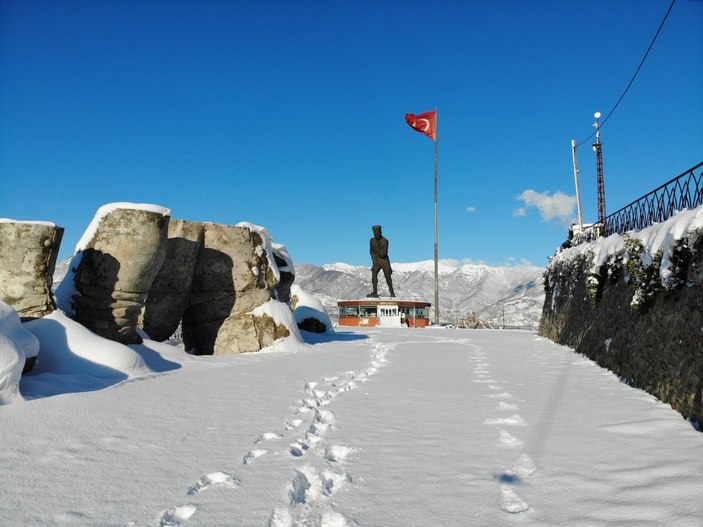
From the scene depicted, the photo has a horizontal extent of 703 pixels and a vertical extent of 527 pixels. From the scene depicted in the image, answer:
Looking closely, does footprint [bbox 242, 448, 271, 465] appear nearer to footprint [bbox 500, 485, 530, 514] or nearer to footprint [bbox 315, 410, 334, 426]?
footprint [bbox 315, 410, 334, 426]

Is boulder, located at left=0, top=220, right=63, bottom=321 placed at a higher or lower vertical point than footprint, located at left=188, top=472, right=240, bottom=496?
higher

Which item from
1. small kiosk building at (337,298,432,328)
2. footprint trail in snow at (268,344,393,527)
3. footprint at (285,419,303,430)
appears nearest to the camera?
footprint trail in snow at (268,344,393,527)

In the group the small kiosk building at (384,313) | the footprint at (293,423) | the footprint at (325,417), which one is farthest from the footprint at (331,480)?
the small kiosk building at (384,313)

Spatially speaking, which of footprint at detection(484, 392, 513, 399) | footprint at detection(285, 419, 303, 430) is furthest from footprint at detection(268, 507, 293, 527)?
footprint at detection(484, 392, 513, 399)

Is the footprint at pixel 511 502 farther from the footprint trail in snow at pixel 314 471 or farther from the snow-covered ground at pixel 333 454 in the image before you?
the footprint trail in snow at pixel 314 471

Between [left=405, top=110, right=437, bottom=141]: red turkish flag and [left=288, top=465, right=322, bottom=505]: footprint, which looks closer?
[left=288, top=465, right=322, bottom=505]: footprint

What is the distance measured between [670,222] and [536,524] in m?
4.74

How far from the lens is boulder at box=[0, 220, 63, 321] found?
5.50 meters

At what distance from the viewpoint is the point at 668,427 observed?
3.67 m

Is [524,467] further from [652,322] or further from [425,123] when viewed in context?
[425,123]

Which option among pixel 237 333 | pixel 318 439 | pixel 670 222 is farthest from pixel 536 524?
pixel 237 333

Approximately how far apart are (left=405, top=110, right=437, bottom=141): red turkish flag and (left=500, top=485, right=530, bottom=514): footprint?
2538cm

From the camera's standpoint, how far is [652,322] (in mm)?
5445

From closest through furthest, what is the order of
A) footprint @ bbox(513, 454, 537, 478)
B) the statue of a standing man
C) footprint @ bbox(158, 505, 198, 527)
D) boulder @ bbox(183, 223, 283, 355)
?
footprint @ bbox(158, 505, 198, 527) → footprint @ bbox(513, 454, 537, 478) → boulder @ bbox(183, 223, 283, 355) → the statue of a standing man
